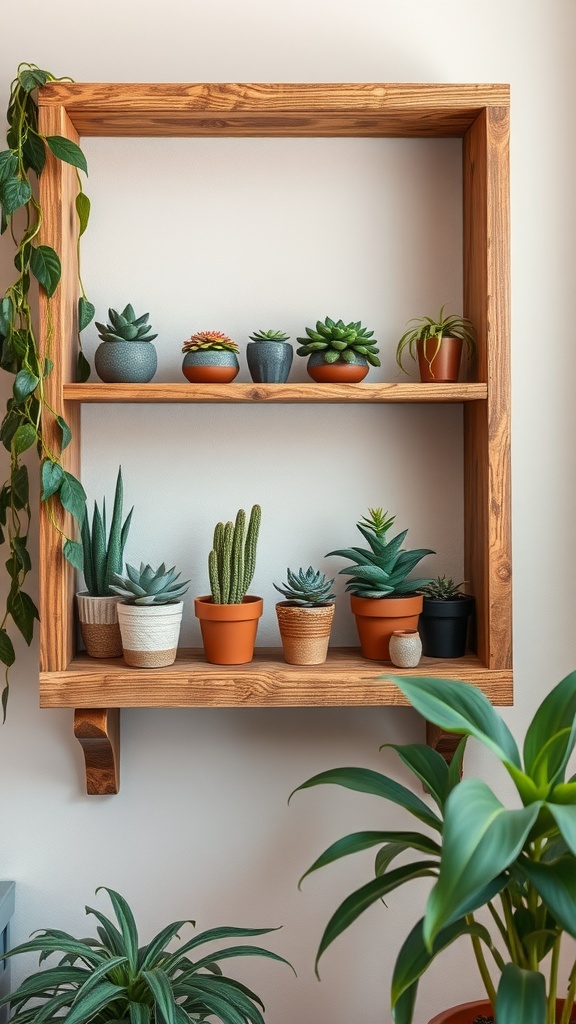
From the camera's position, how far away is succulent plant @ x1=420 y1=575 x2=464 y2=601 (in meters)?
1.47

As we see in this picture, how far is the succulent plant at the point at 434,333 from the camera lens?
1444 millimetres

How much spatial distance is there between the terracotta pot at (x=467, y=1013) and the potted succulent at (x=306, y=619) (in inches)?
21.7

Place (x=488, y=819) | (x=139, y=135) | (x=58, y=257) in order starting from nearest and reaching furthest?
(x=488, y=819) → (x=58, y=257) → (x=139, y=135)

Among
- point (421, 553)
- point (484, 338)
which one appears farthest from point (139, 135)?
point (421, 553)

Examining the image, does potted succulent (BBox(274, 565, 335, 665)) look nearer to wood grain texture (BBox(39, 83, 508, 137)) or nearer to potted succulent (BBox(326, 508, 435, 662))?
potted succulent (BBox(326, 508, 435, 662))

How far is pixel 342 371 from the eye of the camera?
1.41m

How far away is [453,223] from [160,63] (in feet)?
1.96

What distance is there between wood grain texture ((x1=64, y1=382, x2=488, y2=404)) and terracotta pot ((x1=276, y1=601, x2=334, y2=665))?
344 millimetres

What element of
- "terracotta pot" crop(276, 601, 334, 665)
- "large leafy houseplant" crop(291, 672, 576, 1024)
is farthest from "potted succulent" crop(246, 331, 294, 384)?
"large leafy houseplant" crop(291, 672, 576, 1024)

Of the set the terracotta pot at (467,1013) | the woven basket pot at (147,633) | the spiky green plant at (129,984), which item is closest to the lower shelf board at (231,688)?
the woven basket pot at (147,633)

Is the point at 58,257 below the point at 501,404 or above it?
above

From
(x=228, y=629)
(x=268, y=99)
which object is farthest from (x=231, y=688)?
(x=268, y=99)

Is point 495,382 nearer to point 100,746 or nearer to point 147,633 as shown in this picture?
point 147,633

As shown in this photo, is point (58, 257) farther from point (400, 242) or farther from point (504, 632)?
point (504, 632)
